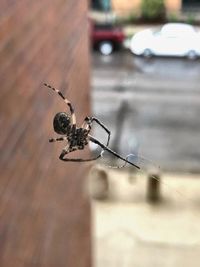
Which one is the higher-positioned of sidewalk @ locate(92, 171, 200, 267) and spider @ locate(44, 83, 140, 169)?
sidewalk @ locate(92, 171, 200, 267)

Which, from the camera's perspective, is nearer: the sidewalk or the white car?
the sidewalk

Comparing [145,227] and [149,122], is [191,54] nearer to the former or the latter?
[149,122]

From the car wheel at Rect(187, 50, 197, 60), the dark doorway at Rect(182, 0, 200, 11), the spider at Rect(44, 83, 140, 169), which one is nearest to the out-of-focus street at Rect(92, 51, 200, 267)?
the car wheel at Rect(187, 50, 197, 60)

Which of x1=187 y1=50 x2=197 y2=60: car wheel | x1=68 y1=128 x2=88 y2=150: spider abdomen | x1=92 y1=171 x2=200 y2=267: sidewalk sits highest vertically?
x1=187 y1=50 x2=197 y2=60: car wheel

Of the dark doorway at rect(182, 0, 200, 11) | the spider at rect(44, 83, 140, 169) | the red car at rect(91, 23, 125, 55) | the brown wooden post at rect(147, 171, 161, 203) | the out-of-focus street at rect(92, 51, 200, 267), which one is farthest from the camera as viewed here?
the dark doorway at rect(182, 0, 200, 11)

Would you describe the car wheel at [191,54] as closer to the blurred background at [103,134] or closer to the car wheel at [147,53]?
the blurred background at [103,134]

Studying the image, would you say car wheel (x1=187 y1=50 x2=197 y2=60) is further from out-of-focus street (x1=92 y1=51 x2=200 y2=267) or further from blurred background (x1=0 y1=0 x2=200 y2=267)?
out-of-focus street (x1=92 y1=51 x2=200 y2=267)

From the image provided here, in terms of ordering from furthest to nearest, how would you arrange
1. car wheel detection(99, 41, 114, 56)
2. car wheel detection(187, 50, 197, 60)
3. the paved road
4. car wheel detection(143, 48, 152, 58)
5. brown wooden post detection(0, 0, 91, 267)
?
car wheel detection(99, 41, 114, 56), the paved road, car wheel detection(143, 48, 152, 58), car wheel detection(187, 50, 197, 60), brown wooden post detection(0, 0, 91, 267)
